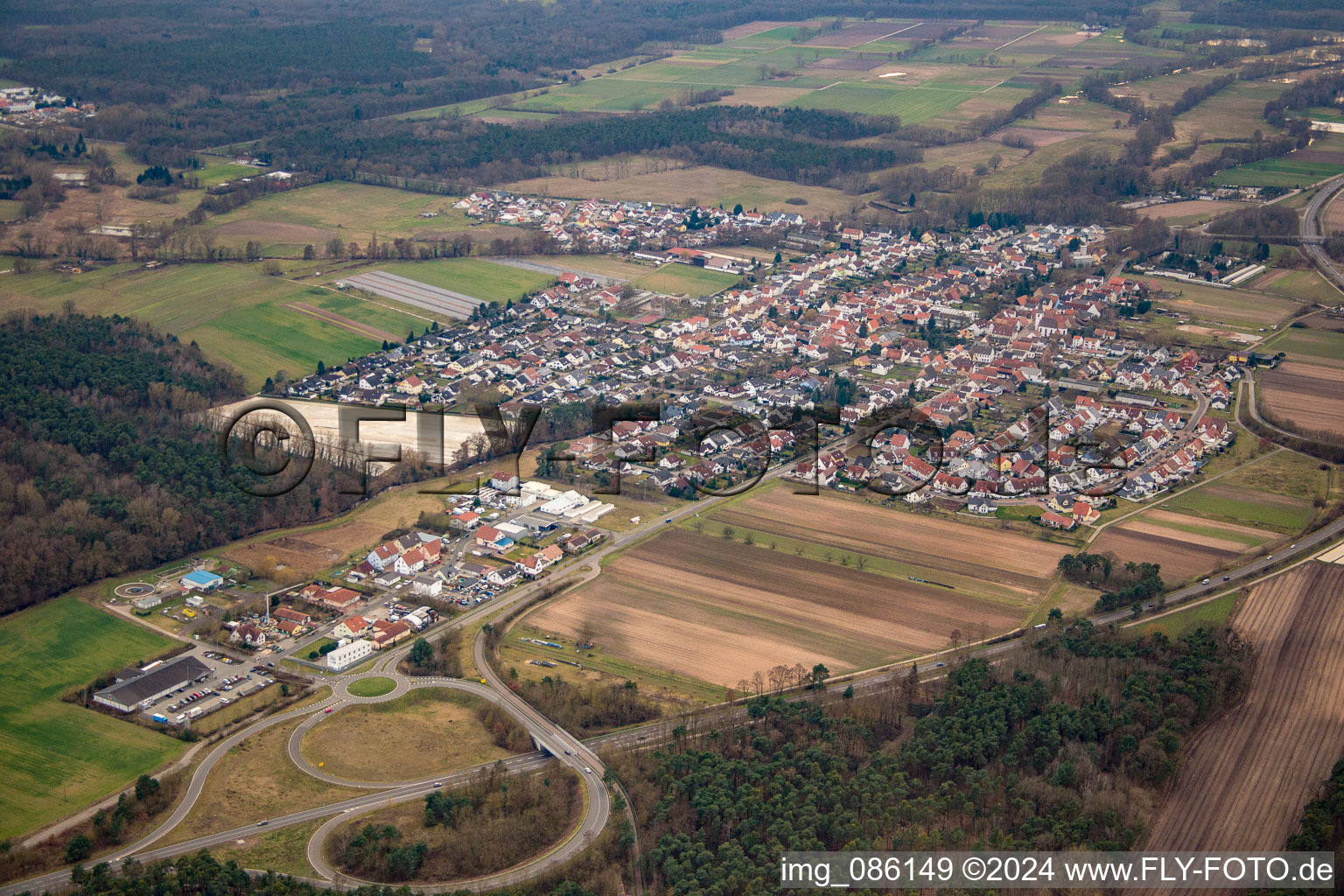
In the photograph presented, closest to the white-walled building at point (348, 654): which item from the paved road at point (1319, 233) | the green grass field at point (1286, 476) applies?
the green grass field at point (1286, 476)

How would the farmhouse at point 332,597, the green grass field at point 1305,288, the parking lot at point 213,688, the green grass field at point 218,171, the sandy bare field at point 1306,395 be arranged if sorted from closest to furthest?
the parking lot at point 213,688, the farmhouse at point 332,597, the sandy bare field at point 1306,395, the green grass field at point 1305,288, the green grass field at point 218,171

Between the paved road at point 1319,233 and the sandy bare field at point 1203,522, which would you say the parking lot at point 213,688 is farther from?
the paved road at point 1319,233

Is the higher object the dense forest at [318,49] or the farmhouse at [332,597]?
the dense forest at [318,49]

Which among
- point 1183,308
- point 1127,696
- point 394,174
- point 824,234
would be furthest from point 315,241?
point 1127,696

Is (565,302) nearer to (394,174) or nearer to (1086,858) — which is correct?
(394,174)

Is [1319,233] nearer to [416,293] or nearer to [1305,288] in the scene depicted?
[1305,288]

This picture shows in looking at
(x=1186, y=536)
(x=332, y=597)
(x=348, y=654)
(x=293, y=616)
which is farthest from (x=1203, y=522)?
(x=293, y=616)

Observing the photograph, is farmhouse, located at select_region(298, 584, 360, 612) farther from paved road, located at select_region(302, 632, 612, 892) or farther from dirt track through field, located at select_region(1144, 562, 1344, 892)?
dirt track through field, located at select_region(1144, 562, 1344, 892)
